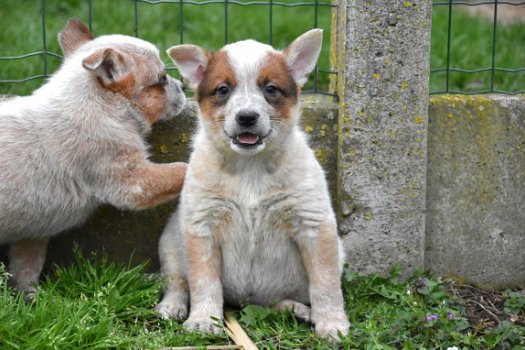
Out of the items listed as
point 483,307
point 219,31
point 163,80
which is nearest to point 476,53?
point 219,31

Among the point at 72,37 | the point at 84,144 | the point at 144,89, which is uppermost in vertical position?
the point at 72,37

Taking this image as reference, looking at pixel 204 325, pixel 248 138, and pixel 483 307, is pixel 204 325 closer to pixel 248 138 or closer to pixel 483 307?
pixel 248 138

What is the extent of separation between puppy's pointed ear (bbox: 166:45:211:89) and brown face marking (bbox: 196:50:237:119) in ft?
0.14

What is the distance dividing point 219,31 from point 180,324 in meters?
4.36

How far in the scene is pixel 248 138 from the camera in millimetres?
4961

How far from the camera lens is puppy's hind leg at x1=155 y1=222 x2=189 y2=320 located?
17.8 feet

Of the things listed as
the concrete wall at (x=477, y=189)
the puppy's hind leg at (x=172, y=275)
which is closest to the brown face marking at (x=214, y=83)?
the puppy's hind leg at (x=172, y=275)

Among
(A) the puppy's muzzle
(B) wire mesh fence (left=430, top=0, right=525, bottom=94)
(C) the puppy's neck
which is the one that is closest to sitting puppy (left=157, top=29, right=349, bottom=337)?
(A) the puppy's muzzle

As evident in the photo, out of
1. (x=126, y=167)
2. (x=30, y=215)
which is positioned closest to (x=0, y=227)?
(x=30, y=215)

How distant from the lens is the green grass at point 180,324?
15.7ft

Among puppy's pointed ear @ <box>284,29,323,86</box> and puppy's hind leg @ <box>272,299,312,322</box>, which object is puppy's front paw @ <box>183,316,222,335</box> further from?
puppy's pointed ear @ <box>284,29,323,86</box>

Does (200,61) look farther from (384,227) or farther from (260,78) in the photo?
(384,227)

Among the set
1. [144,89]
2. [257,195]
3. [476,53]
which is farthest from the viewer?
→ [476,53]

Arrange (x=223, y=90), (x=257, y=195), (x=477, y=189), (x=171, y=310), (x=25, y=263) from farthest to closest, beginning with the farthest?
1. (x=477, y=189)
2. (x=25, y=263)
3. (x=171, y=310)
4. (x=257, y=195)
5. (x=223, y=90)
